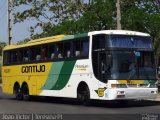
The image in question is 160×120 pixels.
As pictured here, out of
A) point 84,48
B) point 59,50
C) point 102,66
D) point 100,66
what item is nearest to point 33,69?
point 59,50

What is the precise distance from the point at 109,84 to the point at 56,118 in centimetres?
461

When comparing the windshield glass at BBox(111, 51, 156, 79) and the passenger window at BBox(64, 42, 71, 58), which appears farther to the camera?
the passenger window at BBox(64, 42, 71, 58)

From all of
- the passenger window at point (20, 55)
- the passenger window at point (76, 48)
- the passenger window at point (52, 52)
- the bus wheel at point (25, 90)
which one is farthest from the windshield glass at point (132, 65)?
the passenger window at point (20, 55)

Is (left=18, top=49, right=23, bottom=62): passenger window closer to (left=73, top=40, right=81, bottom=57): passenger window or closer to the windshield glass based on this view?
(left=73, top=40, right=81, bottom=57): passenger window

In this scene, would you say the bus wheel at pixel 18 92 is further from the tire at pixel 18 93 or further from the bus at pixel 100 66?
the bus at pixel 100 66

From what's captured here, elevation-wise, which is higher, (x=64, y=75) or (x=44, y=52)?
(x=44, y=52)

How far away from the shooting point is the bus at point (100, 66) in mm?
22109

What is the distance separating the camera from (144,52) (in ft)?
75.0

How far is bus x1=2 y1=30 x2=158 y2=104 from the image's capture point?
22.1 m

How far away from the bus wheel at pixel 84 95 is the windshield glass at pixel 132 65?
1.87 m

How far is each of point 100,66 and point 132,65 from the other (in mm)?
1329

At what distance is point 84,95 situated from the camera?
23.8 m

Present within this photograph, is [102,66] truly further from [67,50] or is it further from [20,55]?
[20,55]

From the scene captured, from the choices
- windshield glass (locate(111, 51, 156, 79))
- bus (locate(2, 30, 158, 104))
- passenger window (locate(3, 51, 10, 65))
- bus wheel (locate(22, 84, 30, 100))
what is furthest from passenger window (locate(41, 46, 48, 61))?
windshield glass (locate(111, 51, 156, 79))
